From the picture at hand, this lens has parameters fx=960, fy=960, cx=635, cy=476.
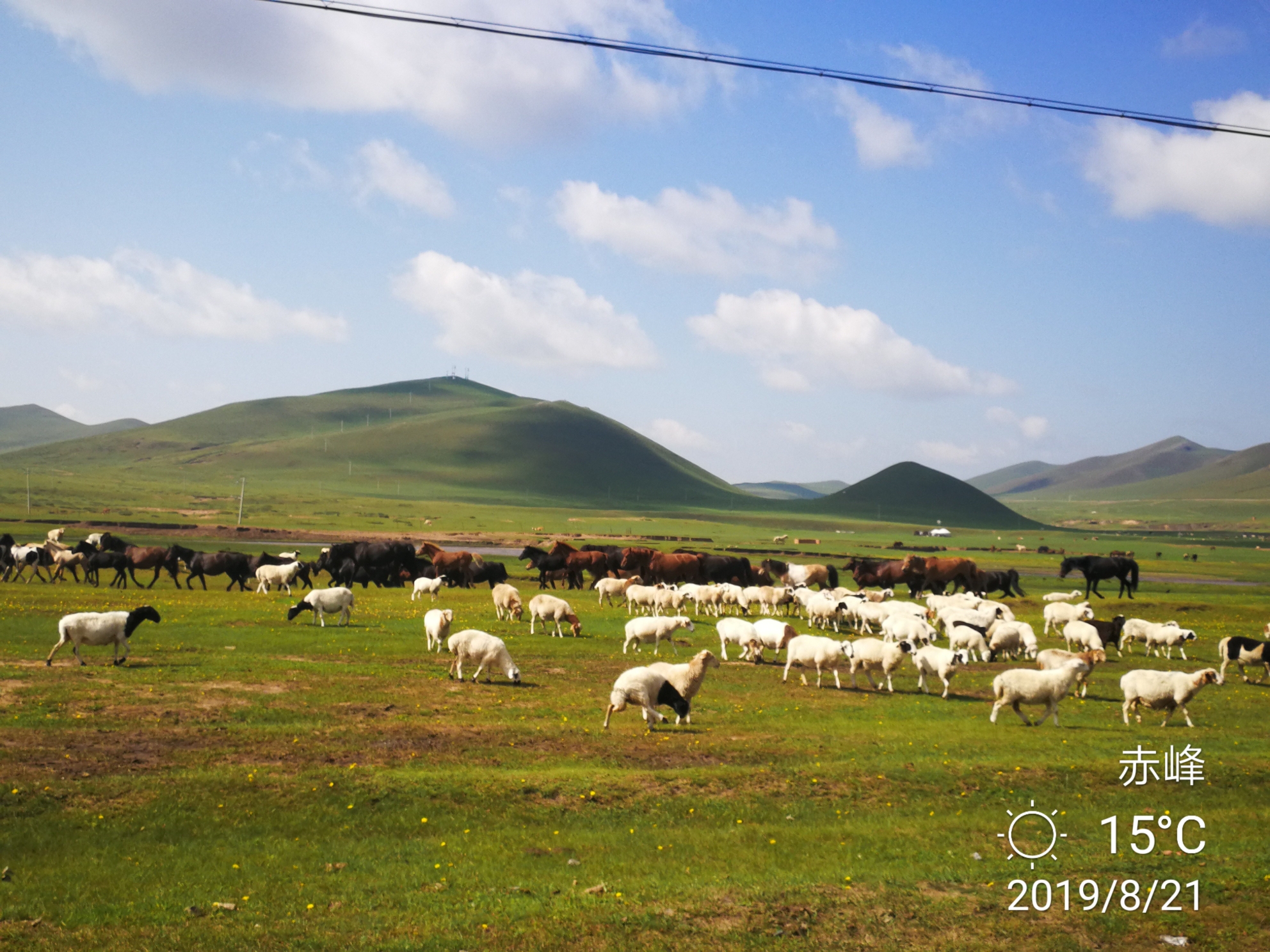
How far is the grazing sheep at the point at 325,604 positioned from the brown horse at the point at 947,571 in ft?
103

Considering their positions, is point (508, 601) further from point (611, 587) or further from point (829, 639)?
point (829, 639)

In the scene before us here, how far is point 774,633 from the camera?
2788 centimetres

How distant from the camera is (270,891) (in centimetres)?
1111

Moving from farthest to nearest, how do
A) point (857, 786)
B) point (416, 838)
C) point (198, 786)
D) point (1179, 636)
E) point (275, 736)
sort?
point (1179, 636)
point (275, 736)
point (857, 786)
point (198, 786)
point (416, 838)

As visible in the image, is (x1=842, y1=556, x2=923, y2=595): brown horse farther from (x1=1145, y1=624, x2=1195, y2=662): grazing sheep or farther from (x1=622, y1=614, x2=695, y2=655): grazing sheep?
(x1=622, y1=614, x2=695, y2=655): grazing sheep

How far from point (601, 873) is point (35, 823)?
24.4 feet

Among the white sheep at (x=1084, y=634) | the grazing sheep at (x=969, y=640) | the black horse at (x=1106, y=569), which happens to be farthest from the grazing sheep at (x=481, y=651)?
the black horse at (x=1106, y=569)

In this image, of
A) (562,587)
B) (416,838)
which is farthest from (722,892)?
(562,587)

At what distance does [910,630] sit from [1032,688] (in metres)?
→ 8.80

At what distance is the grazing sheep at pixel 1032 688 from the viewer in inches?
796

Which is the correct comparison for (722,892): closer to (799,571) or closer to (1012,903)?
(1012,903)

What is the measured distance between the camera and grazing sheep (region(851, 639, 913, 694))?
79.2 feet

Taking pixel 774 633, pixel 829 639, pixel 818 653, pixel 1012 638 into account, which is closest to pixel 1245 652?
pixel 1012 638

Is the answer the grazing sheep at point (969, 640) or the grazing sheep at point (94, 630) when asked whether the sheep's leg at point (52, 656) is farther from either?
the grazing sheep at point (969, 640)
